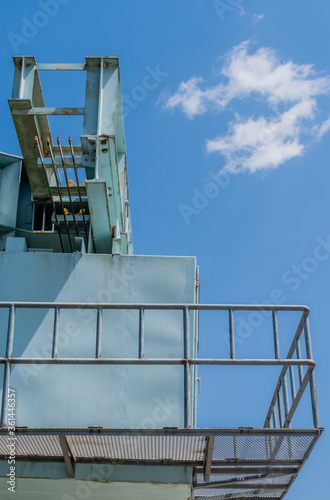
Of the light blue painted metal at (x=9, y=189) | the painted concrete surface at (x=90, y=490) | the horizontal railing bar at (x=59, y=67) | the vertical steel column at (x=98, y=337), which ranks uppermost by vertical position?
the horizontal railing bar at (x=59, y=67)

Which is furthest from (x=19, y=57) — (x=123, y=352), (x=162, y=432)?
(x=162, y=432)

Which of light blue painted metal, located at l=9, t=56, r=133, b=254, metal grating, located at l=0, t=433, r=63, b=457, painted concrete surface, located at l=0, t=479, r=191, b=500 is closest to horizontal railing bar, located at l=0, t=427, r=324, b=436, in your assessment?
metal grating, located at l=0, t=433, r=63, b=457

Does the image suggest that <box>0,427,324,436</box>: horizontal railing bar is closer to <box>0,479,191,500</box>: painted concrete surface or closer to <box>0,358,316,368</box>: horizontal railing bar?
<box>0,358,316,368</box>: horizontal railing bar

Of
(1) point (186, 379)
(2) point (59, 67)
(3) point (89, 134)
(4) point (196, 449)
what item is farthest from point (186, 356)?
(2) point (59, 67)

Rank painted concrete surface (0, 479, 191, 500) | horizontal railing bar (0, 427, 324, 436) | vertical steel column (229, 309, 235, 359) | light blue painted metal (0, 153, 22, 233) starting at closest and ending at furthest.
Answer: horizontal railing bar (0, 427, 324, 436) < vertical steel column (229, 309, 235, 359) < painted concrete surface (0, 479, 191, 500) < light blue painted metal (0, 153, 22, 233)

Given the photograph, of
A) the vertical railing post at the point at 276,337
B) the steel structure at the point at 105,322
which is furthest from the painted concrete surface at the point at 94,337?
the vertical railing post at the point at 276,337

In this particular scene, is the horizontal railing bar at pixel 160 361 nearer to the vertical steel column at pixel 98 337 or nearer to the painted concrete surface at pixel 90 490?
the vertical steel column at pixel 98 337

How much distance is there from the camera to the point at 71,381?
977cm

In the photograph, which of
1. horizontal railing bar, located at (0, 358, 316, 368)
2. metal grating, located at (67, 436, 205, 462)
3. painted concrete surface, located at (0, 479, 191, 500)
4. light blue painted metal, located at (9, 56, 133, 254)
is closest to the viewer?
horizontal railing bar, located at (0, 358, 316, 368)

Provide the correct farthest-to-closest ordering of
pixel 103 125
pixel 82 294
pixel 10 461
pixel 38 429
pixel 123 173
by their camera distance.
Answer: pixel 123 173 < pixel 103 125 < pixel 82 294 < pixel 10 461 < pixel 38 429

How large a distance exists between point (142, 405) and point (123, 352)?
833mm

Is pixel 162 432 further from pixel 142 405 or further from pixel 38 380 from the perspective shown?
pixel 38 380

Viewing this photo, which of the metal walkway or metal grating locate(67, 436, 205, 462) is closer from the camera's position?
the metal walkway

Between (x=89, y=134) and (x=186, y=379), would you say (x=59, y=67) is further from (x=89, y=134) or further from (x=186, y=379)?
(x=186, y=379)
